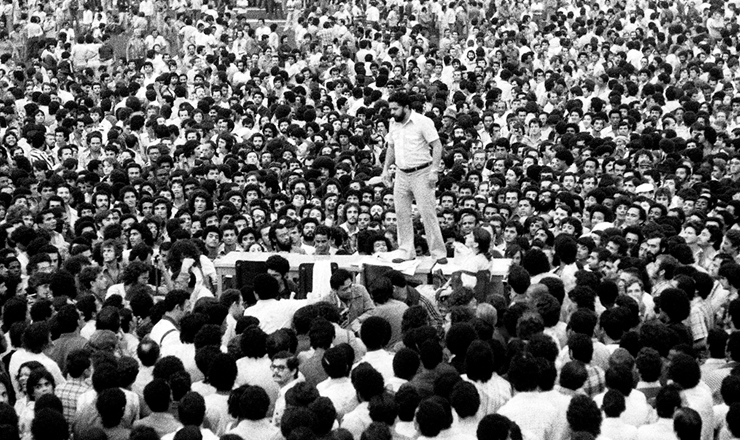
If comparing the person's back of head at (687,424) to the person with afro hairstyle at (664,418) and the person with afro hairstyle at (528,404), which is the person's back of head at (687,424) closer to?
the person with afro hairstyle at (664,418)

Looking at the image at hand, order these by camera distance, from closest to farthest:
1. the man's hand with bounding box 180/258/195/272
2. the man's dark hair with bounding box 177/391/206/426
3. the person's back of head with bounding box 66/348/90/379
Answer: the man's dark hair with bounding box 177/391/206/426, the person's back of head with bounding box 66/348/90/379, the man's hand with bounding box 180/258/195/272

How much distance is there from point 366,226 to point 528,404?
641 centimetres

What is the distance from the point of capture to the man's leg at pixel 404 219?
12.6m

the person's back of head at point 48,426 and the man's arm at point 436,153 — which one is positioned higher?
the man's arm at point 436,153

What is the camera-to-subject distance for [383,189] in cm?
1552

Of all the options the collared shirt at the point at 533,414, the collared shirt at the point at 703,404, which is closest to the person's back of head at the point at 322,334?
the collared shirt at the point at 533,414

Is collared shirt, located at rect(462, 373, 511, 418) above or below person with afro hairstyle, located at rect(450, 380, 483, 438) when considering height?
below

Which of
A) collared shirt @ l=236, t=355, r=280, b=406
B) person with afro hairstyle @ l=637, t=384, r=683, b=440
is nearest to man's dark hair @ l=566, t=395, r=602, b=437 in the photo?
person with afro hairstyle @ l=637, t=384, r=683, b=440

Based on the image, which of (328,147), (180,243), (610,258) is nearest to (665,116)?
(328,147)

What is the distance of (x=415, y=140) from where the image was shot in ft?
40.7

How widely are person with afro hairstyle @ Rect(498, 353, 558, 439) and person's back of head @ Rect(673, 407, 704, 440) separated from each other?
768mm

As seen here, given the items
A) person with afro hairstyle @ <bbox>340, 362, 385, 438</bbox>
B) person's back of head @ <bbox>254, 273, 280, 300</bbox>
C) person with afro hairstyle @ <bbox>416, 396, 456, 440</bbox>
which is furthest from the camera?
person's back of head @ <bbox>254, 273, 280, 300</bbox>

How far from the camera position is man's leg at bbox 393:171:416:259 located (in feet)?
41.4

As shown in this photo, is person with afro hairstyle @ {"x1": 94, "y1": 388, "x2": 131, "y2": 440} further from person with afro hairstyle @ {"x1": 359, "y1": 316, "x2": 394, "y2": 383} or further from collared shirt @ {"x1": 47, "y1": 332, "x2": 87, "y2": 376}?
person with afro hairstyle @ {"x1": 359, "y1": 316, "x2": 394, "y2": 383}
